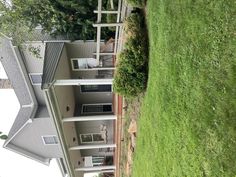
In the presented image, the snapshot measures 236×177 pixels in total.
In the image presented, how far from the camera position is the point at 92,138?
22.9 meters

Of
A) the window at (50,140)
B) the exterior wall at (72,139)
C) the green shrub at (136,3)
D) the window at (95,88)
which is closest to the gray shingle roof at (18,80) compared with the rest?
the window at (50,140)

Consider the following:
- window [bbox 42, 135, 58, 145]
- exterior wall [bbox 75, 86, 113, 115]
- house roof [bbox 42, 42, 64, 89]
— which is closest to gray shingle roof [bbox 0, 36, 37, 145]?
window [bbox 42, 135, 58, 145]

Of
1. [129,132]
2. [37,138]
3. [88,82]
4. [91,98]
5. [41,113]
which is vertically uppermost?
[88,82]

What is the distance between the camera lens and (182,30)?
8.61 m

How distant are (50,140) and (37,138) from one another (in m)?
0.82

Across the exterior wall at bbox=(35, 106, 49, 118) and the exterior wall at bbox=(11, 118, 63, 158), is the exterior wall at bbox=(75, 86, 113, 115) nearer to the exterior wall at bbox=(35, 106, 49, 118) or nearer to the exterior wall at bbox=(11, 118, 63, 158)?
the exterior wall at bbox=(35, 106, 49, 118)

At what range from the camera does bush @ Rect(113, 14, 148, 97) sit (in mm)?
12617

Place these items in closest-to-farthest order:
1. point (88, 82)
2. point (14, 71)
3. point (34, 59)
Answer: point (88, 82) < point (34, 59) < point (14, 71)

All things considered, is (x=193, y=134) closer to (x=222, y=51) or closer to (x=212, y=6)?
(x=222, y=51)

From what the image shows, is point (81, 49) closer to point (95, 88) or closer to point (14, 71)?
point (95, 88)

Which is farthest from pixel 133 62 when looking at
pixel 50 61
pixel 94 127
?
pixel 94 127

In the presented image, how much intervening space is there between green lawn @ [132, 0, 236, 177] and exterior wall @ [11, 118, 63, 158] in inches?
412

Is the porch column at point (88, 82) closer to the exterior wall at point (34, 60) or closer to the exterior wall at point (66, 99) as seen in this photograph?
the exterior wall at point (66, 99)

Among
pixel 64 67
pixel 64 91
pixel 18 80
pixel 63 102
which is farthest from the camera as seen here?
pixel 18 80
